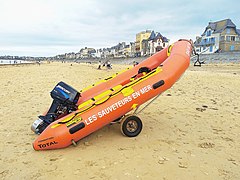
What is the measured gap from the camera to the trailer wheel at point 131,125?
3559 millimetres

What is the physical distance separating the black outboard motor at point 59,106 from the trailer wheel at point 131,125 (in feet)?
3.14

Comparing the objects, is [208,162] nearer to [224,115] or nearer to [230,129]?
[230,129]

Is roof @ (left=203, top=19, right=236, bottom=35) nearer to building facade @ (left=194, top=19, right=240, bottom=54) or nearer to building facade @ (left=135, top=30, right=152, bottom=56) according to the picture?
building facade @ (left=194, top=19, right=240, bottom=54)

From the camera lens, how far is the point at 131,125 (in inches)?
142

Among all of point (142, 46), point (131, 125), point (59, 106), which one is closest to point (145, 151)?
point (131, 125)

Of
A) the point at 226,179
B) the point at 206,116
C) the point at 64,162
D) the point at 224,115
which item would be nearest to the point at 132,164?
the point at 64,162

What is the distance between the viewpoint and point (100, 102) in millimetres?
3455

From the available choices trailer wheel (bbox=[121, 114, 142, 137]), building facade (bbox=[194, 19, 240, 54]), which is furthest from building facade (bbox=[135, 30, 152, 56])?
trailer wheel (bbox=[121, 114, 142, 137])

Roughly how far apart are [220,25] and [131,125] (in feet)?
162

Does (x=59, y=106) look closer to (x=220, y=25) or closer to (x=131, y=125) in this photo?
(x=131, y=125)

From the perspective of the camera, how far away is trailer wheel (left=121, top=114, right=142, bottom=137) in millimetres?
3559

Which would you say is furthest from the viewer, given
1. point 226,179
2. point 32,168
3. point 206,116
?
point 206,116

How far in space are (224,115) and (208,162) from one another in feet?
7.71

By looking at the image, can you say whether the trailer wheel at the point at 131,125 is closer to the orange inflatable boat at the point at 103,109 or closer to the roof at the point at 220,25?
the orange inflatable boat at the point at 103,109
